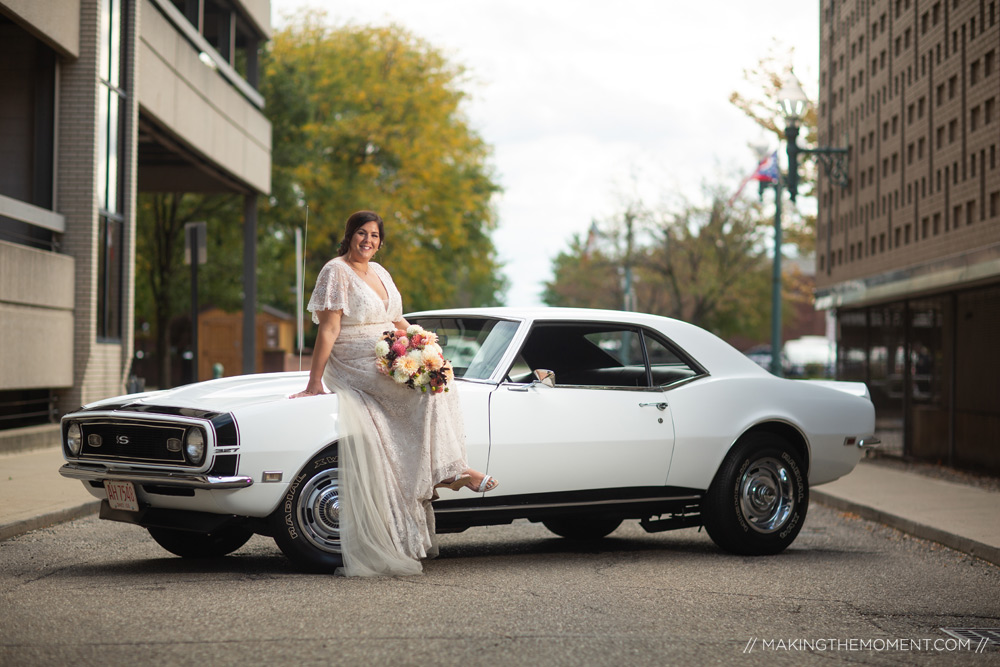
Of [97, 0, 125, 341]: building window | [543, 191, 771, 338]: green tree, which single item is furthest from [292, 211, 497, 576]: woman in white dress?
[543, 191, 771, 338]: green tree

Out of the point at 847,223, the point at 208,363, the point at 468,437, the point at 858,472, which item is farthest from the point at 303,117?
the point at 468,437

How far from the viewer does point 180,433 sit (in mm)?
6852

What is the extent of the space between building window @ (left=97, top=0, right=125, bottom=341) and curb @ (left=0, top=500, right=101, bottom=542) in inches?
308

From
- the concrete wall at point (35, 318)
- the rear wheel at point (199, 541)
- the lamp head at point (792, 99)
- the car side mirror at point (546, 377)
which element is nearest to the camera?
the car side mirror at point (546, 377)

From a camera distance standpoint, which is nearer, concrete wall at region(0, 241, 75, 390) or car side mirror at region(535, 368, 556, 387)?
car side mirror at region(535, 368, 556, 387)

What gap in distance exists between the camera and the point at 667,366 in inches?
346

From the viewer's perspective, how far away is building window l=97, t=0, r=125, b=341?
57.5 ft

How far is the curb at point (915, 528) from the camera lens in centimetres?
877

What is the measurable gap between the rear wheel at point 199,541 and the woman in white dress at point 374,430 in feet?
3.89

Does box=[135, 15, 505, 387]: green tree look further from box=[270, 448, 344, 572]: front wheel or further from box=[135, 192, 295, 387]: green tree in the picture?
box=[270, 448, 344, 572]: front wheel

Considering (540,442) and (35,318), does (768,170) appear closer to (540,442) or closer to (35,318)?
(35,318)

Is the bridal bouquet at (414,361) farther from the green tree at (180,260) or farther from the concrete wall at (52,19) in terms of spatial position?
the green tree at (180,260)

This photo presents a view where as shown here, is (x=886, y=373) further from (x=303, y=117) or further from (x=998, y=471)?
(x=303, y=117)

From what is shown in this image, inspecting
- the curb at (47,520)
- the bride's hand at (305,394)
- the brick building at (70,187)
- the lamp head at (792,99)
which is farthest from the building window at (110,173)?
the bride's hand at (305,394)
